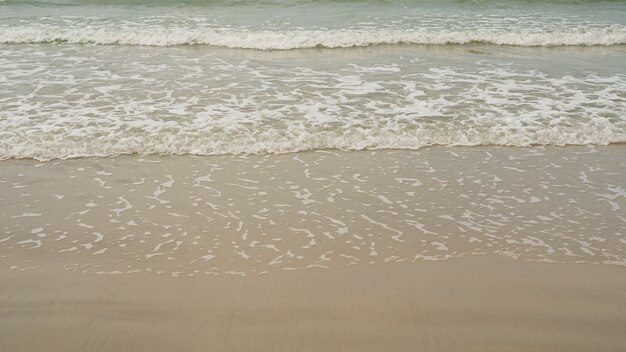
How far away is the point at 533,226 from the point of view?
461 cm

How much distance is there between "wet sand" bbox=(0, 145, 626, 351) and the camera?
10.7 ft

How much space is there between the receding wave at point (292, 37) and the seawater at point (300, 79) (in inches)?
2.0

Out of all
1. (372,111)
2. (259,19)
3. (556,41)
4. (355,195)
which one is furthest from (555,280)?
(259,19)

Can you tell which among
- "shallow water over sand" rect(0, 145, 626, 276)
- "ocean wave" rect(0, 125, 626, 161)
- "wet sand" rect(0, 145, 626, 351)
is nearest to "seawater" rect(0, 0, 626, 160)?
"ocean wave" rect(0, 125, 626, 161)

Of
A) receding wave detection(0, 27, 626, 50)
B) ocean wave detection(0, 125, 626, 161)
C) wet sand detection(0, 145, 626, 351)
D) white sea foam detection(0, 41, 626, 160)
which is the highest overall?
receding wave detection(0, 27, 626, 50)

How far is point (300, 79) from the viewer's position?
9.49 metres

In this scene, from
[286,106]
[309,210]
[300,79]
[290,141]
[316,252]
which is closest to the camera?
[316,252]

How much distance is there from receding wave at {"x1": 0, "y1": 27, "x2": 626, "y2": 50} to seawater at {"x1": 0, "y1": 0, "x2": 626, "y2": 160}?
0.16 ft

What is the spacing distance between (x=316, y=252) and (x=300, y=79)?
5.80 m

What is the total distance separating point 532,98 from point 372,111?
277cm

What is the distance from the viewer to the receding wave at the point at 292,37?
1278cm

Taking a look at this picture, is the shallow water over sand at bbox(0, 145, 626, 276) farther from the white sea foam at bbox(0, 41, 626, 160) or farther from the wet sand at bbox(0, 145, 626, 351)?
the white sea foam at bbox(0, 41, 626, 160)

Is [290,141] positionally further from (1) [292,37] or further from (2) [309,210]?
(1) [292,37]

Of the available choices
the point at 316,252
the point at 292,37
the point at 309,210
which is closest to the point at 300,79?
the point at 292,37
